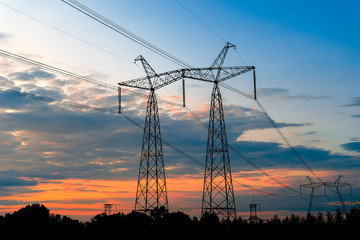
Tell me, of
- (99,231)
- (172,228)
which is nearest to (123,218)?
(99,231)

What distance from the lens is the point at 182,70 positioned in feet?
220

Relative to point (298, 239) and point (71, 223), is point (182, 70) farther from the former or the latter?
point (298, 239)

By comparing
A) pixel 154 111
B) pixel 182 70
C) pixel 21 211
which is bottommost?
pixel 21 211

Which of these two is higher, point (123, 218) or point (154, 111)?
point (154, 111)

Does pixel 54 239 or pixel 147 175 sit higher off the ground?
pixel 147 175

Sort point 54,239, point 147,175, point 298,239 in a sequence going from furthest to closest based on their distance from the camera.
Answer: point 298,239 → point 54,239 → point 147,175

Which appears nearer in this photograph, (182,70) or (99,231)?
(182,70)

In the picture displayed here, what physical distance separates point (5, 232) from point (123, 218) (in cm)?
2818

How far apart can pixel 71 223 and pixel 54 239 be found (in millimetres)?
14752

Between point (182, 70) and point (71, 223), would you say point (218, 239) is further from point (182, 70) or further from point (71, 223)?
point (182, 70)

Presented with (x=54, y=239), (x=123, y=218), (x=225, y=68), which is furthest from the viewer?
(x=123, y=218)

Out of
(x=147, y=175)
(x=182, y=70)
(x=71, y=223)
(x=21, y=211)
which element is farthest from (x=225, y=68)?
(x=21, y=211)

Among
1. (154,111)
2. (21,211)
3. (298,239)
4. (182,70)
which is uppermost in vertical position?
(182,70)

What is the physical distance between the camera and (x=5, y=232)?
335 ft
